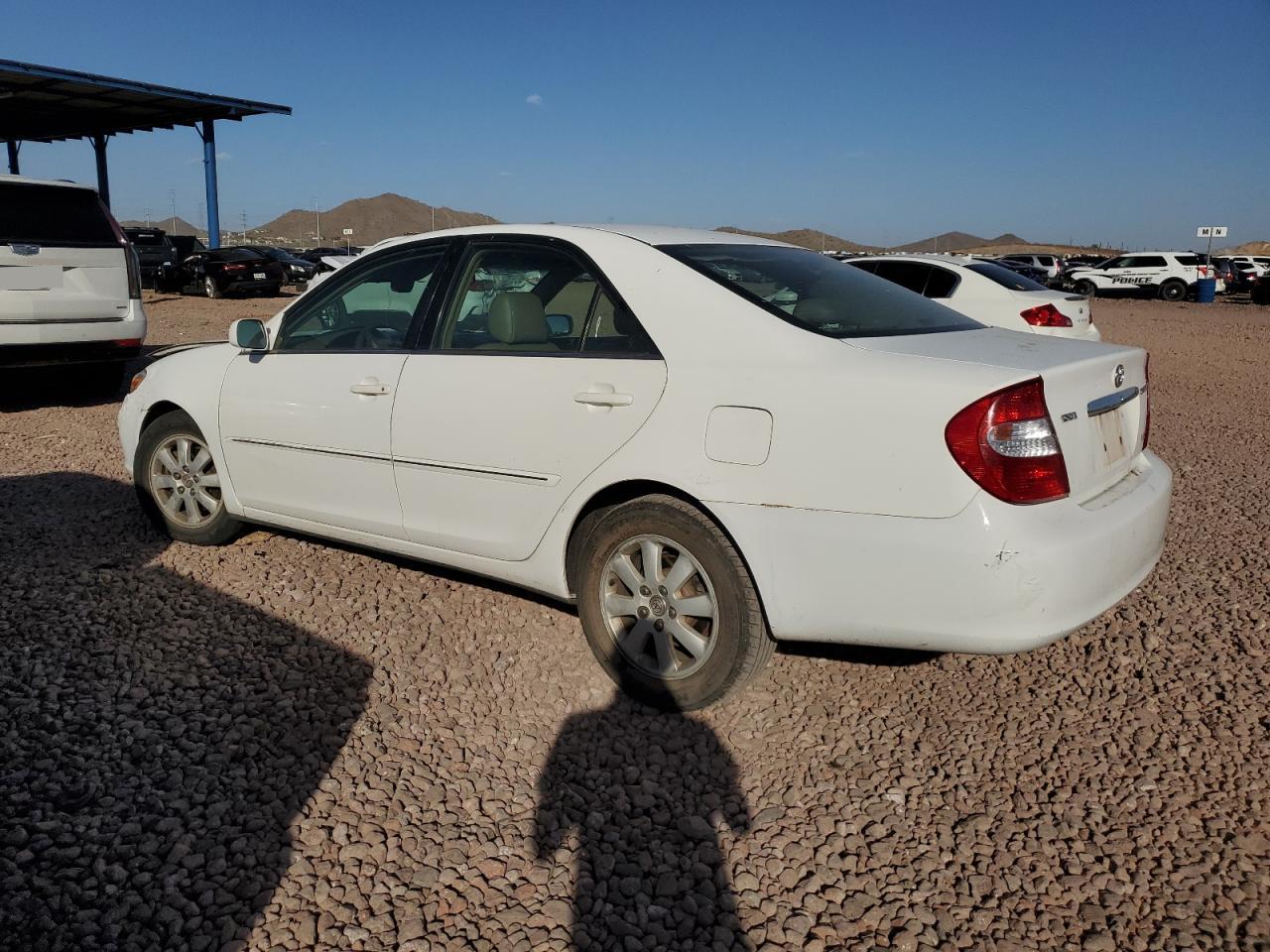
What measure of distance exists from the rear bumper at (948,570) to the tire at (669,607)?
4.2 inches

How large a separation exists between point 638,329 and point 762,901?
6.00ft

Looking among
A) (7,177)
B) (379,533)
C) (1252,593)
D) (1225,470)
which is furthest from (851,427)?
(7,177)

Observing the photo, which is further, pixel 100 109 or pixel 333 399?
pixel 100 109

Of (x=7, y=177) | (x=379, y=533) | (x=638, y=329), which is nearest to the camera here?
(x=638, y=329)

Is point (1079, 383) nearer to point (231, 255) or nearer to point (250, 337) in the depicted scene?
point (250, 337)

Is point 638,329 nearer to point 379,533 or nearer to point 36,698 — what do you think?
point 379,533

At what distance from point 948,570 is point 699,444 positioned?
2.74 feet

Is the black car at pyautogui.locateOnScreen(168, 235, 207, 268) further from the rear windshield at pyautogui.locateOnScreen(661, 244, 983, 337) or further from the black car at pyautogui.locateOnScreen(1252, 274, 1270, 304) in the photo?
the black car at pyautogui.locateOnScreen(1252, 274, 1270, 304)

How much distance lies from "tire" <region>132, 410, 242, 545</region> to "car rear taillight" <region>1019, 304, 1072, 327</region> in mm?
7750

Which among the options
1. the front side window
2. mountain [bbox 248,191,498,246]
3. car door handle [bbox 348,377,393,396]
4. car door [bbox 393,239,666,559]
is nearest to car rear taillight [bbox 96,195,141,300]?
the front side window

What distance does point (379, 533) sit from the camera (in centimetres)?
416

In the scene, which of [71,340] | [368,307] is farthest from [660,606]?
[71,340]

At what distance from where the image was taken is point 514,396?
359cm

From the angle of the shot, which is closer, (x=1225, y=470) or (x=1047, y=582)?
(x=1047, y=582)
